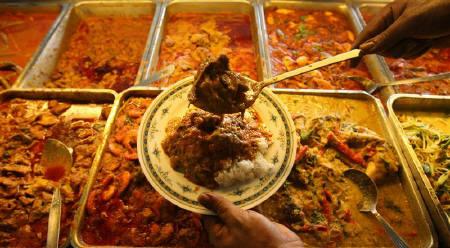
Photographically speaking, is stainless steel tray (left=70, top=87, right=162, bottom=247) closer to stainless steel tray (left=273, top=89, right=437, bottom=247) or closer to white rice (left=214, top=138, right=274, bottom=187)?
white rice (left=214, top=138, right=274, bottom=187)

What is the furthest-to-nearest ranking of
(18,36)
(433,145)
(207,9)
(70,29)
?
(207,9)
(70,29)
(18,36)
(433,145)

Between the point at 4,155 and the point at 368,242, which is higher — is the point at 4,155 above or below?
above

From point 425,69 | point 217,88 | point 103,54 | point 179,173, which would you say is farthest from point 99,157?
point 425,69

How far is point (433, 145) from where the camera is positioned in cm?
306

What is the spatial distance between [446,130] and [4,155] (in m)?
4.46

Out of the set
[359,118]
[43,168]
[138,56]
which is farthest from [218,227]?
[138,56]

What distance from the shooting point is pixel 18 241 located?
228 centimetres

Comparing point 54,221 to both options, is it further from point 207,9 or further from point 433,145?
point 207,9

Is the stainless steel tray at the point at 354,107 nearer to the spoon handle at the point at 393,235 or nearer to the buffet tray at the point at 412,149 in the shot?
the buffet tray at the point at 412,149

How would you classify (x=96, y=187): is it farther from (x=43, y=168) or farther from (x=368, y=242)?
(x=368, y=242)

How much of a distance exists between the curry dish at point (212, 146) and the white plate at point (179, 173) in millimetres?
56

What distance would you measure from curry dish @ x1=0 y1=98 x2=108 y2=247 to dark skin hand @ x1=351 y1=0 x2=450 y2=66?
255 centimetres

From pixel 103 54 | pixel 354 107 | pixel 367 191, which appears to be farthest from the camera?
pixel 103 54

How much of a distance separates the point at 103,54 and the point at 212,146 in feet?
8.47
